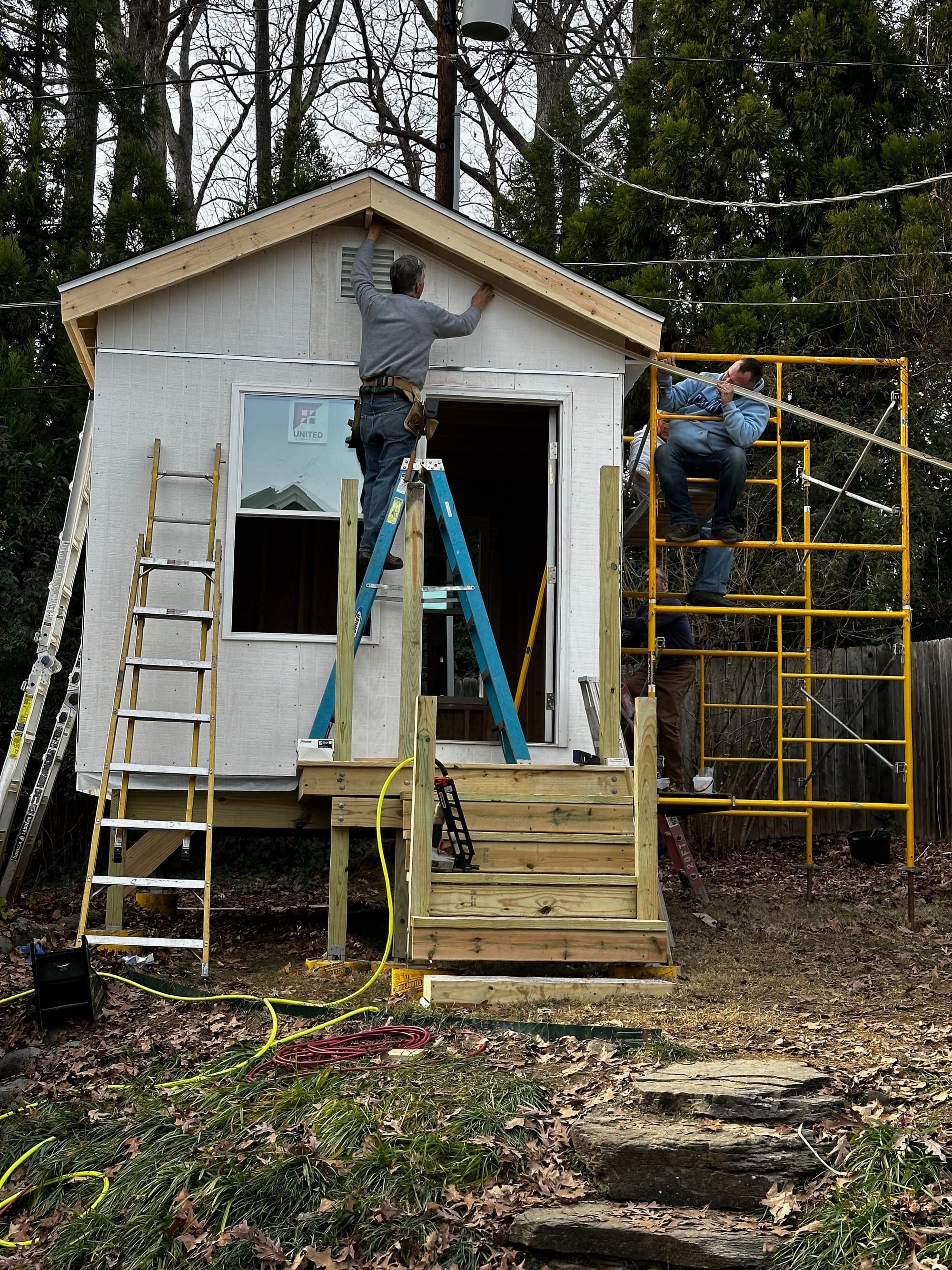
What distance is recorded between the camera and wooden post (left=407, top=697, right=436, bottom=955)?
6.64 meters

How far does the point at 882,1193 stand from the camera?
14.0 ft

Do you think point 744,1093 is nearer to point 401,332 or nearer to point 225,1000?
point 225,1000

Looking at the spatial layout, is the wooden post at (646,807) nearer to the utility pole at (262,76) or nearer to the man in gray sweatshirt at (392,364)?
the man in gray sweatshirt at (392,364)

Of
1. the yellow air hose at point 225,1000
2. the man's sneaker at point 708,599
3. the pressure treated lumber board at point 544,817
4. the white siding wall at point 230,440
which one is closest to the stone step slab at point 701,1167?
the yellow air hose at point 225,1000

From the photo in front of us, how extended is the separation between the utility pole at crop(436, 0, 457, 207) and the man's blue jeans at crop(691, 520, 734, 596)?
20.7ft

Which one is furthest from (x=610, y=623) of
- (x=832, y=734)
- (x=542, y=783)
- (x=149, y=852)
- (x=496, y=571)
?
(x=832, y=734)

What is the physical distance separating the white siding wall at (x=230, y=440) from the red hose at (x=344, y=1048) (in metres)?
2.98

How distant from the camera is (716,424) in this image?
9359mm

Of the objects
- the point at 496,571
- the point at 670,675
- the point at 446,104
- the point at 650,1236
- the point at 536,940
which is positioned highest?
the point at 446,104

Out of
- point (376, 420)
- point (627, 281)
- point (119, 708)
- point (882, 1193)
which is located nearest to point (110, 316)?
point (376, 420)

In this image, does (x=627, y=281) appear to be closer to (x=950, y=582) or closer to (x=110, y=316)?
(x=950, y=582)

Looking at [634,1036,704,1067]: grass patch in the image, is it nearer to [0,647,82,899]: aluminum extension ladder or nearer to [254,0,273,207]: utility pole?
[0,647,82,899]: aluminum extension ladder

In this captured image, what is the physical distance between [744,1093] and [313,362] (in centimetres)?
578

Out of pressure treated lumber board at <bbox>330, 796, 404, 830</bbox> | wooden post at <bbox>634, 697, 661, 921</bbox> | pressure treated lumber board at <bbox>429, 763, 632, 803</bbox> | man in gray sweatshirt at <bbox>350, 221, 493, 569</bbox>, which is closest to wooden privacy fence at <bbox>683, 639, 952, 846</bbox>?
man in gray sweatshirt at <bbox>350, 221, 493, 569</bbox>
